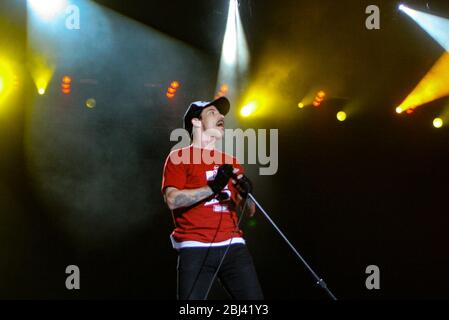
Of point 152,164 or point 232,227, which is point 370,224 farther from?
point 232,227

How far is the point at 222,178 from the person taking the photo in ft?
11.1

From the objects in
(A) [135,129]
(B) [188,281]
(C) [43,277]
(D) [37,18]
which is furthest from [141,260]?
(B) [188,281]

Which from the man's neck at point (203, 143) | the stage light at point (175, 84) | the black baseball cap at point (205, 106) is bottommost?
the man's neck at point (203, 143)

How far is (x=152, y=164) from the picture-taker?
6902 millimetres

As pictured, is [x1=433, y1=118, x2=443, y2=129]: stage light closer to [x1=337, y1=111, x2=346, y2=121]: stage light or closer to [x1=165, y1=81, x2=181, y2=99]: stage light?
[x1=337, y1=111, x2=346, y2=121]: stage light

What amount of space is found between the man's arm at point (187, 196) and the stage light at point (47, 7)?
3.79 m

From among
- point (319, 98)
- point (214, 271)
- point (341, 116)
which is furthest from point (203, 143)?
point (341, 116)

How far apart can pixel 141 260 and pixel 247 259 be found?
11.2ft

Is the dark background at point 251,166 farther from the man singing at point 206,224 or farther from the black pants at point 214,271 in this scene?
the black pants at point 214,271

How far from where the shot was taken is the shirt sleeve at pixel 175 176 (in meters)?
3.64

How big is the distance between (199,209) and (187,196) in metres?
0.16

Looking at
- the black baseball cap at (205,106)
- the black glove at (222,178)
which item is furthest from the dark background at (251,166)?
the black glove at (222,178)

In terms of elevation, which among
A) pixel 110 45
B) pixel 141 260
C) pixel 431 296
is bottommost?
pixel 431 296

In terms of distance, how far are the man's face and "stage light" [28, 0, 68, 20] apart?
10.8 ft
